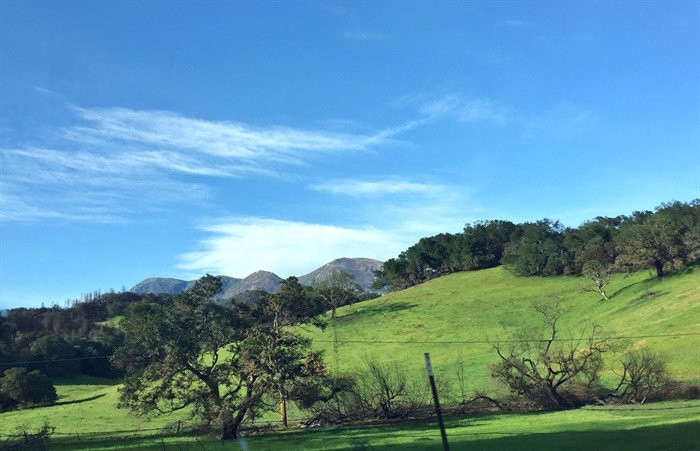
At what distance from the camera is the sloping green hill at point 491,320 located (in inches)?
2579

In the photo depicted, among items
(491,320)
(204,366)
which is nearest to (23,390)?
(204,366)

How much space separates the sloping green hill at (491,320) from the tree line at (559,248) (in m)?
3.78

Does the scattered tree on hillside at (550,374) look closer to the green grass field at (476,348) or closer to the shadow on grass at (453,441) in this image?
the green grass field at (476,348)

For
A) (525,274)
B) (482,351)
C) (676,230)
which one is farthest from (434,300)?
(676,230)

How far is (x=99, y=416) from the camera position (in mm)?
66125

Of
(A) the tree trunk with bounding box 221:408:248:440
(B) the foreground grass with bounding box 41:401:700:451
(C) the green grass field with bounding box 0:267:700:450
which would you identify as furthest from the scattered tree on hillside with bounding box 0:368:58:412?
(A) the tree trunk with bounding box 221:408:248:440

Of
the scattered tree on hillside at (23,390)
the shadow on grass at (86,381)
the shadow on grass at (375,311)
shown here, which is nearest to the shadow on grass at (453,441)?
the scattered tree on hillside at (23,390)

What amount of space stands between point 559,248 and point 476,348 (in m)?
53.4

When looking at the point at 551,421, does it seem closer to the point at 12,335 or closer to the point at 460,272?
the point at 460,272

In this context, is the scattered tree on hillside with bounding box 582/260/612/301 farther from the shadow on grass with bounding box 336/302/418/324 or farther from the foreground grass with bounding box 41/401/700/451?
the foreground grass with bounding box 41/401/700/451

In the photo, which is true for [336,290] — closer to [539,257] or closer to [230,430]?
[539,257]

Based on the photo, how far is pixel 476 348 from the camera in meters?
79.7

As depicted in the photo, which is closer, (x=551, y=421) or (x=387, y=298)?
(x=551, y=421)

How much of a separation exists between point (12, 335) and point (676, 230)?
140 meters
